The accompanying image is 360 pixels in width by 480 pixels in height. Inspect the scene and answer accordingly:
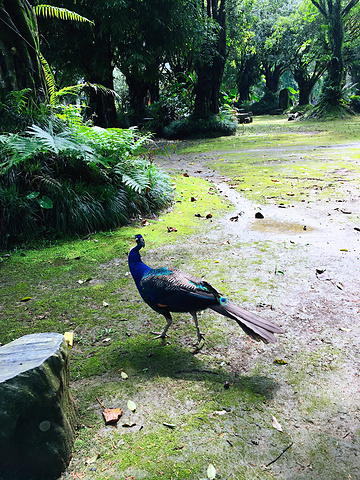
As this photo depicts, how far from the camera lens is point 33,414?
1.67m

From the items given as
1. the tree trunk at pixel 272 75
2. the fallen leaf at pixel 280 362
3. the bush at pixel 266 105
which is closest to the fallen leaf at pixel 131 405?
the fallen leaf at pixel 280 362

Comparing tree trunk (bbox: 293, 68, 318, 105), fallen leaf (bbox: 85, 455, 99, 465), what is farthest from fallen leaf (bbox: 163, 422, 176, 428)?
tree trunk (bbox: 293, 68, 318, 105)

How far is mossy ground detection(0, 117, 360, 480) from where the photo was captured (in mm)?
1915

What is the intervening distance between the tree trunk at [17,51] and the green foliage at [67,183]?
2.50 feet

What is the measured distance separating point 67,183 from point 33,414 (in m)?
4.20

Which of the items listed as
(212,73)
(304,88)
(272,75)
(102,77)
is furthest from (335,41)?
(272,75)

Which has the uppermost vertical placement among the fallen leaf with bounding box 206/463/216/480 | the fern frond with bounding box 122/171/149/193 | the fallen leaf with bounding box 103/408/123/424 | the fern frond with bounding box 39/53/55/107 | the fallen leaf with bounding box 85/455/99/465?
the fern frond with bounding box 39/53/55/107

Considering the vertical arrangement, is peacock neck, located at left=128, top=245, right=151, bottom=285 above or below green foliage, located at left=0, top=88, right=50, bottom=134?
below

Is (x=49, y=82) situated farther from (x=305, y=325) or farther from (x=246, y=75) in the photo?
(x=246, y=75)

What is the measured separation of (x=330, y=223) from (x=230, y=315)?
362 centimetres

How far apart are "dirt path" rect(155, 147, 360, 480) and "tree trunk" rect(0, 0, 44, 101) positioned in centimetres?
372

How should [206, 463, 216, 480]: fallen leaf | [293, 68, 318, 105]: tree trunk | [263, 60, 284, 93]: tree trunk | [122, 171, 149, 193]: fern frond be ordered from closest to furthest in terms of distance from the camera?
[206, 463, 216, 480]: fallen leaf → [122, 171, 149, 193]: fern frond → [293, 68, 318, 105]: tree trunk → [263, 60, 284, 93]: tree trunk

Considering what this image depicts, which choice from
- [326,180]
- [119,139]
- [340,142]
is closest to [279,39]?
[340,142]

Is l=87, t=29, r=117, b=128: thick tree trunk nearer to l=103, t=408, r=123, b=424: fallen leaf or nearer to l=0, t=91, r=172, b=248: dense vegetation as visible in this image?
l=0, t=91, r=172, b=248: dense vegetation
